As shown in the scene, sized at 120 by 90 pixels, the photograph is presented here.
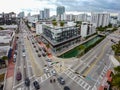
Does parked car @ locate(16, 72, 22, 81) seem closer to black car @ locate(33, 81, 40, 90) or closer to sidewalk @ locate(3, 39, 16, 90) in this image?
sidewalk @ locate(3, 39, 16, 90)

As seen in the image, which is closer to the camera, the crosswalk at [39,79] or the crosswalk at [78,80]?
the crosswalk at [39,79]

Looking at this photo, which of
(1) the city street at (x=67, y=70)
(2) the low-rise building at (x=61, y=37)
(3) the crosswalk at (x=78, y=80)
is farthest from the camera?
(2) the low-rise building at (x=61, y=37)

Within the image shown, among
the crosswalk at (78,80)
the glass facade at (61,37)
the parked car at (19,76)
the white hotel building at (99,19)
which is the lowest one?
the crosswalk at (78,80)

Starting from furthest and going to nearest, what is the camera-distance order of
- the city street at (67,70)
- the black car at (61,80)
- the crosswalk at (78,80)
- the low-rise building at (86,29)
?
the low-rise building at (86,29)
the black car at (61,80)
the city street at (67,70)
the crosswalk at (78,80)

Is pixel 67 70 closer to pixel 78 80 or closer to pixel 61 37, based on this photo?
pixel 78 80

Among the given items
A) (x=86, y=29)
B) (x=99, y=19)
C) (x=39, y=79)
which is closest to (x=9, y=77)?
(x=39, y=79)

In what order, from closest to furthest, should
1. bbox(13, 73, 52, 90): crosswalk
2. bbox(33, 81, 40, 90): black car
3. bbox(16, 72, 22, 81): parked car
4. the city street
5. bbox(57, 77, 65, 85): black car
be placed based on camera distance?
bbox(33, 81, 40, 90): black car
bbox(13, 73, 52, 90): crosswalk
the city street
bbox(57, 77, 65, 85): black car
bbox(16, 72, 22, 81): parked car

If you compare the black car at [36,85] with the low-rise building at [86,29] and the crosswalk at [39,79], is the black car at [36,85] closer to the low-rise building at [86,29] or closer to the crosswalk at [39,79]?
the crosswalk at [39,79]

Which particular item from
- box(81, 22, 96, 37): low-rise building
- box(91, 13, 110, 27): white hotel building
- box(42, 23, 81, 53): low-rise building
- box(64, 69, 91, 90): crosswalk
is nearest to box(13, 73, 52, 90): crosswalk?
box(64, 69, 91, 90): crosswalk

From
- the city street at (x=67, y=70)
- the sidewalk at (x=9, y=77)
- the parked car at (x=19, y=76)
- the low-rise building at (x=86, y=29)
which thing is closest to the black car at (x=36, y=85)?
the city street at (x=67, y=70)

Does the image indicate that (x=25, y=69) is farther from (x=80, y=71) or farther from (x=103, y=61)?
(x=103, y=61)
